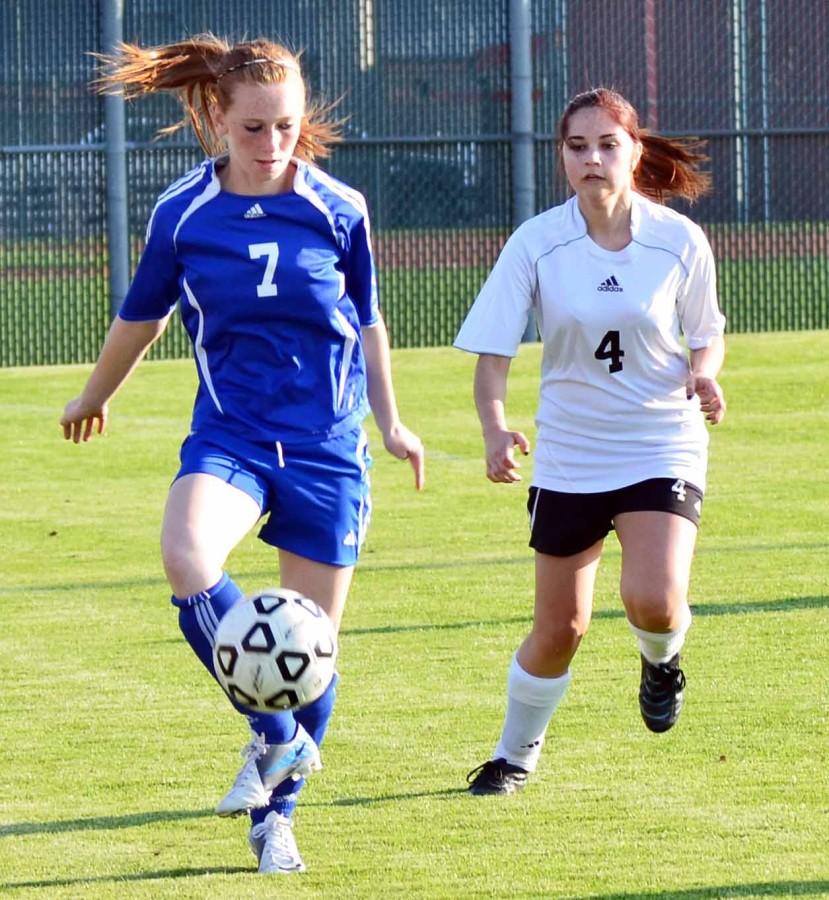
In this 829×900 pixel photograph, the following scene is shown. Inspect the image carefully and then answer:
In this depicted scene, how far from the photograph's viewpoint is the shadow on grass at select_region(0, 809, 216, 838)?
5.04 meters

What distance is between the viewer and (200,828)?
5035 mm

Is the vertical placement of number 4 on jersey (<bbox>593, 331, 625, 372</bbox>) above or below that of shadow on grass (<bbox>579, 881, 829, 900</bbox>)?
above

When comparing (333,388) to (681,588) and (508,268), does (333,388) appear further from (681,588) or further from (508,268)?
(681,588)

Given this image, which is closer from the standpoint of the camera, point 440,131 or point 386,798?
point 386,798

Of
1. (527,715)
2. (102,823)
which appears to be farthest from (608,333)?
(102,823)

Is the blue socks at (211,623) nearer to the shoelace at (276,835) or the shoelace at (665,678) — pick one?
the shoelace at (276,835)

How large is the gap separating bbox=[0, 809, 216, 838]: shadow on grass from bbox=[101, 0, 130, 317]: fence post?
41.1 feet

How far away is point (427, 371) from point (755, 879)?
12.6 meters

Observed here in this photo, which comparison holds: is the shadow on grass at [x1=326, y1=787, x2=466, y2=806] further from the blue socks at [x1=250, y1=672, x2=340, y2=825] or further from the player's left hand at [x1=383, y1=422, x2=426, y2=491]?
the player's left hand at [x1=383, y1=422, x2=426, y2=491]

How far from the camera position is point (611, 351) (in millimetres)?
5199

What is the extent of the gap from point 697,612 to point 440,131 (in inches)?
441

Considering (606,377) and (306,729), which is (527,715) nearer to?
(306,729)

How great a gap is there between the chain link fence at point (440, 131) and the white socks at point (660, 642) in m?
12.8

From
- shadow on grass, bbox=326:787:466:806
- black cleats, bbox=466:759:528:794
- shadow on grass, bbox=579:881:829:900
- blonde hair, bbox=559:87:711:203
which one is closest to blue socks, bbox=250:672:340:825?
shadow on grass, bbox=326:787:466:806
